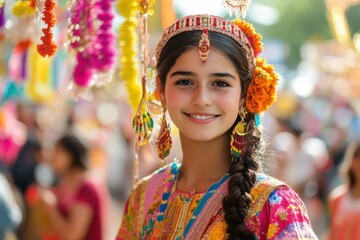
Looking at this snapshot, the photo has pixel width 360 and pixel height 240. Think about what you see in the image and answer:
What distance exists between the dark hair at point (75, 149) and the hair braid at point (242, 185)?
3198 millimetres

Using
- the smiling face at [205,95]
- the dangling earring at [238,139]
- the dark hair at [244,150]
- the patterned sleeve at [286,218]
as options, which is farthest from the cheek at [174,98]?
the patterned sleeve at [286,218]

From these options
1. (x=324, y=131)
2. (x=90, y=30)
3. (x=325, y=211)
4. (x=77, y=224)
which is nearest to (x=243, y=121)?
(x=90, y=30)

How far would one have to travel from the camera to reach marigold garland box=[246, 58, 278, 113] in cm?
313

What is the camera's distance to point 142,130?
3455mm

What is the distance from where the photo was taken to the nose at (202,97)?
3.00 m

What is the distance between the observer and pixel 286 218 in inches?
112

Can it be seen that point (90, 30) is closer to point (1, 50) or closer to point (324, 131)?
point (1, 50)

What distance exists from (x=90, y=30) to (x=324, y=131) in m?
11.2

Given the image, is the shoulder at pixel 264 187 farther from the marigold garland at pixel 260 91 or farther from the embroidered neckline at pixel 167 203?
the marigold garland at pixel 260 91

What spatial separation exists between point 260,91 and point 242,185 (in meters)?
0.39

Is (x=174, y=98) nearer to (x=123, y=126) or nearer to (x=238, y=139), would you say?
(x=238, y=139)

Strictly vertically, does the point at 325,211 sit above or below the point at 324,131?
below

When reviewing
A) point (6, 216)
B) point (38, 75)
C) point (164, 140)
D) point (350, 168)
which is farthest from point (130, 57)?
point (38, 75)

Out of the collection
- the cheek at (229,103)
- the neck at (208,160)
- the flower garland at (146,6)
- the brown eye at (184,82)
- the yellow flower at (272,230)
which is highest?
the flower garland at (146,6)
